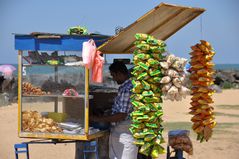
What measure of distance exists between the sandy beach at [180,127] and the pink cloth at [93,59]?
9.74 ft

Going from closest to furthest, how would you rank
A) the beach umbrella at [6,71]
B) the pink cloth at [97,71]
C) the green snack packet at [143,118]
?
the green snack packet at [143,118]
the pink cloth at [97,71]
the beach umbrella at [6,71]

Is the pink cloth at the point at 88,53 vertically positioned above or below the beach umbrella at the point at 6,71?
below

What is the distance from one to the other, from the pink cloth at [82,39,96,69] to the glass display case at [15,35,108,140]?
0.53 feet

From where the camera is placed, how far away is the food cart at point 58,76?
5984 millimetres

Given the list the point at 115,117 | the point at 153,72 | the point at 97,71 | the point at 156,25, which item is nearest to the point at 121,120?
the point at 115,117

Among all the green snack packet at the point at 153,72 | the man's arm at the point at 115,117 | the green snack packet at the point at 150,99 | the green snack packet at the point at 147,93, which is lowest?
A: the man's arm at the point at 115,117

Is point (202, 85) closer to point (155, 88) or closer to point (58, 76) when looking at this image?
point (155, 88)

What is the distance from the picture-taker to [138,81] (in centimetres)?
549

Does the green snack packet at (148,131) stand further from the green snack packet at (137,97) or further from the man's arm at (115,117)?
the man's arm at (115,117)

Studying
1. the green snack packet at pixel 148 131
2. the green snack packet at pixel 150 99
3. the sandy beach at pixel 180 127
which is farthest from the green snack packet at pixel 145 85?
the sandy beach at pixel 180 127

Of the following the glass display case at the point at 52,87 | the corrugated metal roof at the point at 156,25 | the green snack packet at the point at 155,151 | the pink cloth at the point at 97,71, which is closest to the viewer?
the green snack packet at the point at 155,151

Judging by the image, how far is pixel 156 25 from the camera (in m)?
6.30

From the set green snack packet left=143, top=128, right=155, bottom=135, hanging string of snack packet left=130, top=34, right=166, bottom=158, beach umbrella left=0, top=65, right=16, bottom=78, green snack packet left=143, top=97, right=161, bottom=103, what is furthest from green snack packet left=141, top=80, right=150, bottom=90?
beach umbrella left=0, top=65, right=16, bottom=78

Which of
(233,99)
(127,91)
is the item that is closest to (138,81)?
(127,91)
